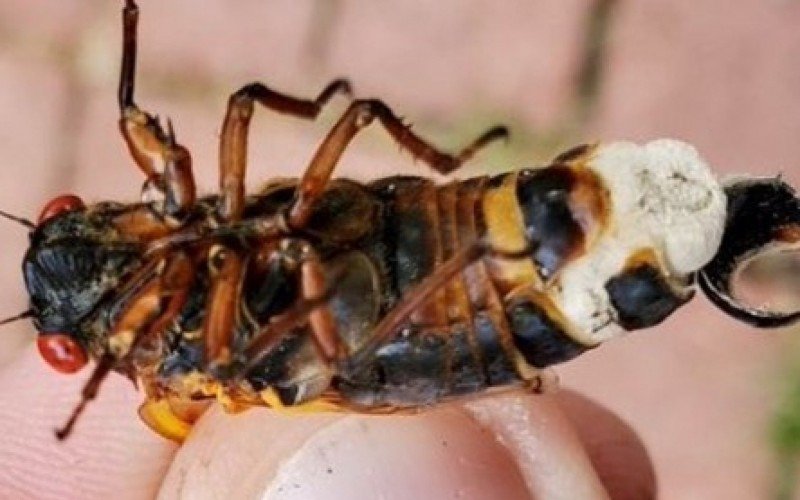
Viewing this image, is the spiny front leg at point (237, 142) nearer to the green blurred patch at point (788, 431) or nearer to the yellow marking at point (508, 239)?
the yellow marking at point (508, 239)

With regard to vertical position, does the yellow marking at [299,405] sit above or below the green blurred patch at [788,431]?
above

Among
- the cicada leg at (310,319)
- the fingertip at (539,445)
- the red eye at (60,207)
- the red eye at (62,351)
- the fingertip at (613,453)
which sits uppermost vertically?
the red eye at (60,207)

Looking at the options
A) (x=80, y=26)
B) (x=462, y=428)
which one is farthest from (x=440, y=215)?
(x=80, y=26)

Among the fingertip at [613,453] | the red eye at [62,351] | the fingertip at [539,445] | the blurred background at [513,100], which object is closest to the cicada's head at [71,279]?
the red eye at [62,351]

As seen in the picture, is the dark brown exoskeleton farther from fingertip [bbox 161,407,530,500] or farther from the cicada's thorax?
fingertip [bbox 161,407,530,500]

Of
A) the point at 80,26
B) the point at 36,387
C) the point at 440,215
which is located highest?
the point at 440,215

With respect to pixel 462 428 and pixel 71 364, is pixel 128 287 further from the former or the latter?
pixel 462 428

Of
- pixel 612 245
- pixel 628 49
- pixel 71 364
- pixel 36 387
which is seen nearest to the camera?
pixel 612 245

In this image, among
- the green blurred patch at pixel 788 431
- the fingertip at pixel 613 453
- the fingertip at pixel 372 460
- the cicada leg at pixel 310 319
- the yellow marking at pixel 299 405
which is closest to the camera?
the cicada leg at pixel 310 319
